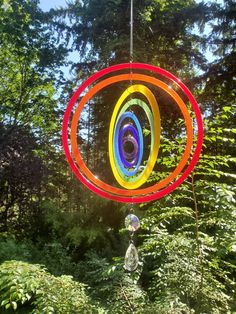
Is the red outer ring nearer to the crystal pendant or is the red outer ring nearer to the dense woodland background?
the crystal pendant

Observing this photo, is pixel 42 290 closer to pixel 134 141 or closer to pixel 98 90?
pixel 134 141

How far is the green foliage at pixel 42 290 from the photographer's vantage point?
2.94 m

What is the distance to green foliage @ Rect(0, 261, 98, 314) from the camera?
294 centimetres

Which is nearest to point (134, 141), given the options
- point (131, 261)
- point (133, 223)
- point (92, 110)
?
point (133, 223)

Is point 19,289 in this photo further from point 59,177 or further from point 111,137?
point 59,177

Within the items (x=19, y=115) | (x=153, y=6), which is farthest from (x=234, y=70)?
(x=19, y=115)

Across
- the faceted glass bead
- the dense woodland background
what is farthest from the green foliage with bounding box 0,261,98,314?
the dense woodland background

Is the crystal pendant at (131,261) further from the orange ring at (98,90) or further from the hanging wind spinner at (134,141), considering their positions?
the orange ring at (98,90)

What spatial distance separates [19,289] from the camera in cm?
291

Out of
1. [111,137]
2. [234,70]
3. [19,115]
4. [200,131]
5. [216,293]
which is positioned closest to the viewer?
[200,131]

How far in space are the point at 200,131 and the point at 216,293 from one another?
144cm

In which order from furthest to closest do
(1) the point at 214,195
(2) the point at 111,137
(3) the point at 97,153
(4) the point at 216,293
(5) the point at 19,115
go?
(5) the point at 19,115, (3) the point at 97,153, (4) the point at 216,293, (1) the point at 214,195, (2) the point at 111,137

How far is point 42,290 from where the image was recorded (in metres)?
3.04

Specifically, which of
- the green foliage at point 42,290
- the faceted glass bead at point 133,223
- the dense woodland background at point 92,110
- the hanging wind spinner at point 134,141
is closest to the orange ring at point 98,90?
the hanging wind spinner at point 134,141
